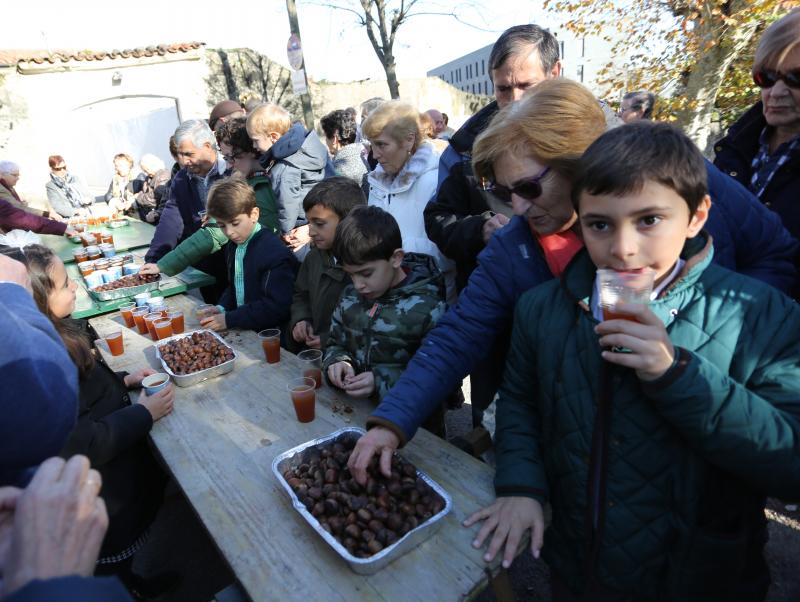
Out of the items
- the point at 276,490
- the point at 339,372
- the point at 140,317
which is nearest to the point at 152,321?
the point at 140,317

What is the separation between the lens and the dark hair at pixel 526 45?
8.33 ft

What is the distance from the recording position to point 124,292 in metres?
3.87

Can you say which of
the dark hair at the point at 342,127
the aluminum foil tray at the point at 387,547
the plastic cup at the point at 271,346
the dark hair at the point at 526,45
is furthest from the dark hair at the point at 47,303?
the dark hair at the point at 342,127

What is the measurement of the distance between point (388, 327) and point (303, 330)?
930 millimetres

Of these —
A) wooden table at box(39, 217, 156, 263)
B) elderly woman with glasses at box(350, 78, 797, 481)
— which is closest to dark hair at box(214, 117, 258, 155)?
wooden table at box(39, 217, 156, 263)

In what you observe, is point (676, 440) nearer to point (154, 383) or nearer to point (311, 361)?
point (311, 361)

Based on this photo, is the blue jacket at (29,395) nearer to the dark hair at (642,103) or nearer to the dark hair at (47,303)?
the dark hair at (47,303)

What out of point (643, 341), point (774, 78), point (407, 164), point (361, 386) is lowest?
point (361, 386)

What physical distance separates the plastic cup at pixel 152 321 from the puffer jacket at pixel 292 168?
4.42ft

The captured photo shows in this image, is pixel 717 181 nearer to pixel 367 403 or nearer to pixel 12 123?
pixel 367 403

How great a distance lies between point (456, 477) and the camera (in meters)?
1.64

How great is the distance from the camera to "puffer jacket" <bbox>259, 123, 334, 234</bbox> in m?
4.04

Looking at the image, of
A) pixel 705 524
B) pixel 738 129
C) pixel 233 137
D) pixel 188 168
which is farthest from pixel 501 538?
pixel 188 168

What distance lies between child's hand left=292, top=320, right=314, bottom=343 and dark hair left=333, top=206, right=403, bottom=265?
85cm
